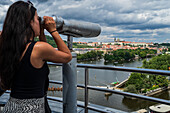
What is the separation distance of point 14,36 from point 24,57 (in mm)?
80

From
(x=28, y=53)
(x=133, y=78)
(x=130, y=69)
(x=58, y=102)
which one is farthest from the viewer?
(x=133, y=78)

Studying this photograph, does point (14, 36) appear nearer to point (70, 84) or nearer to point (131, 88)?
point (70, 84)

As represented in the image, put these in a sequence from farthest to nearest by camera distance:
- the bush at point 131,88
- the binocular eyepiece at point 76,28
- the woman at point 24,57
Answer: the bush at point 131,88 < the binocular eyepiece at point 76,28 < the woman at point 24,57

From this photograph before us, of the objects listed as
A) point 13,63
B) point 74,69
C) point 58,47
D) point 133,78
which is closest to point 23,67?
point 13,63

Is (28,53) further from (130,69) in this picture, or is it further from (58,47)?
(130,69)

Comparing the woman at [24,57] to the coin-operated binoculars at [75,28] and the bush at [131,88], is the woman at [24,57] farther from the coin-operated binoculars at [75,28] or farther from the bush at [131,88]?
the bush at [131,88]

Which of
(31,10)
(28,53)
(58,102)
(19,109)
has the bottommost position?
(58,102)

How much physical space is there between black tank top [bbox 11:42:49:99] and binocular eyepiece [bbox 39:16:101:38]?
0.65 feet

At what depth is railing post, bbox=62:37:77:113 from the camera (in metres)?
0.85

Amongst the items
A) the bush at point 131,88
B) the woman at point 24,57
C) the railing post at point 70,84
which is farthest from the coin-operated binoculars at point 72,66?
the bush at point 131,88

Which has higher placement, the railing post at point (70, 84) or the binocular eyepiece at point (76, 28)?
the binocular eyepiece at point (76, 28)

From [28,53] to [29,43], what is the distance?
0.13 ft

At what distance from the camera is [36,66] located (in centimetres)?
59

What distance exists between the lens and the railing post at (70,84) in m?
0.85
